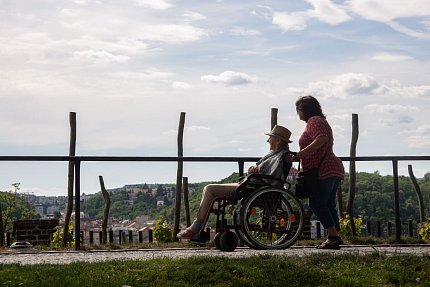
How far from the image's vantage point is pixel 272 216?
10305 mm

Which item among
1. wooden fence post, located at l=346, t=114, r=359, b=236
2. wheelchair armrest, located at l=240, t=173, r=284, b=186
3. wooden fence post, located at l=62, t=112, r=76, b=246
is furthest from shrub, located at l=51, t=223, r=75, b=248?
wheelchair armrest, located at l=240, t=173, r=284, b=186

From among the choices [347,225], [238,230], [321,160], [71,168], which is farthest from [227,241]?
[71,168]

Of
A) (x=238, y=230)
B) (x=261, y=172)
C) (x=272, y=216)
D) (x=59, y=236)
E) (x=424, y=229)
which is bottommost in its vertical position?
(x=59, y=236)

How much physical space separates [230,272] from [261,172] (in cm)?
233

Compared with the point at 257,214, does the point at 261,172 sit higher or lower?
higher

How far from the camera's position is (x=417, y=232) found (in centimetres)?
1833

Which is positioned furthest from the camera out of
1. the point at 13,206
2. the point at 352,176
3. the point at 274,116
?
the point at 13,206

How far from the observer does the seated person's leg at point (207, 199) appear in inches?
399

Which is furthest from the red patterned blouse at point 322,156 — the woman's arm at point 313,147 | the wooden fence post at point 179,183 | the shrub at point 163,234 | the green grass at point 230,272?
the shrub at point 163,234

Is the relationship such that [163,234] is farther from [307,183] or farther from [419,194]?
[307,183]

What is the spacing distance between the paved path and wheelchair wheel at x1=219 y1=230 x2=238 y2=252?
94 millimetres

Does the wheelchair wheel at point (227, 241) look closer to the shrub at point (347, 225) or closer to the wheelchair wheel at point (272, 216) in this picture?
the wheelchair wheel at point (272, 216)

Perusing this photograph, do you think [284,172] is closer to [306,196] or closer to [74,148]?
[306,196]

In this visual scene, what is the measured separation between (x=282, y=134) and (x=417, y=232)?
8840 mm
